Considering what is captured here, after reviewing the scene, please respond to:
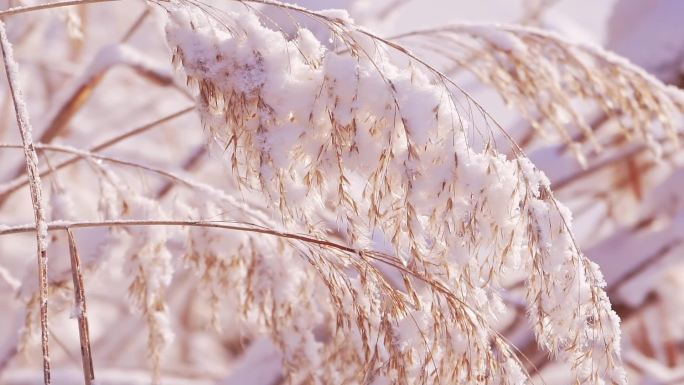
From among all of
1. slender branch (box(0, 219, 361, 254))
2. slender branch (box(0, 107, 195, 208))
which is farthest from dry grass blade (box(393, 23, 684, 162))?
slender branch (box(0, 219, 361, 254))

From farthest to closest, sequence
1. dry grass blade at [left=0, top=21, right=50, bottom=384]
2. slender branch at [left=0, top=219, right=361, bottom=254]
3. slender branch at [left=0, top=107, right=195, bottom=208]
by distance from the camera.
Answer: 1. slender branch at [left=0, top=107, right=195, bottom=208]
2. slender branch at [left=0, top=219, right=361, bottom=254]
3. dry grass blade at [left=0, top=21, right=50, bottom=384]

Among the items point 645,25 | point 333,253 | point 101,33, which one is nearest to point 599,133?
point 645,25

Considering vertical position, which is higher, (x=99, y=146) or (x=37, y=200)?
(x=99, y=146)

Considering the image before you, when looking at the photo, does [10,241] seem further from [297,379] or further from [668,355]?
[297,379]

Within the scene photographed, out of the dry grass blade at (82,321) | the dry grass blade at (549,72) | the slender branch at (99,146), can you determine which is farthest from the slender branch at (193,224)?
the dry grass blade at (549,72)

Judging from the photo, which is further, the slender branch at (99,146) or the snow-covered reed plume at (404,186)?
the slender branch at (99,146)

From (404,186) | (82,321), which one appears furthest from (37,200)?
(404,186)

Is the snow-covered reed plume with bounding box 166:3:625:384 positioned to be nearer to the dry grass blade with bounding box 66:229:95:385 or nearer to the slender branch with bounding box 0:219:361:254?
the slender branch with bounding box 0:219:361:254

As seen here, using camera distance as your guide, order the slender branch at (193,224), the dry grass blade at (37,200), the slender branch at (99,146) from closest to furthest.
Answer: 1. the dry grass blade at (37,200)
2. the slender branch at (193,224)
3. the slender branch at (99,146)

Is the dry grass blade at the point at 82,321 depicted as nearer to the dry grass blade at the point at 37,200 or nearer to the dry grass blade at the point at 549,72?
the dry grass blade at the point at 37,200

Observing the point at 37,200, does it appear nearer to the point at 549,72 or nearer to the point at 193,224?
the point at 193,224

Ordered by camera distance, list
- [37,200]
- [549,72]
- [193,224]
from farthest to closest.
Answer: [549,72] → [193,224] → [37,200]
